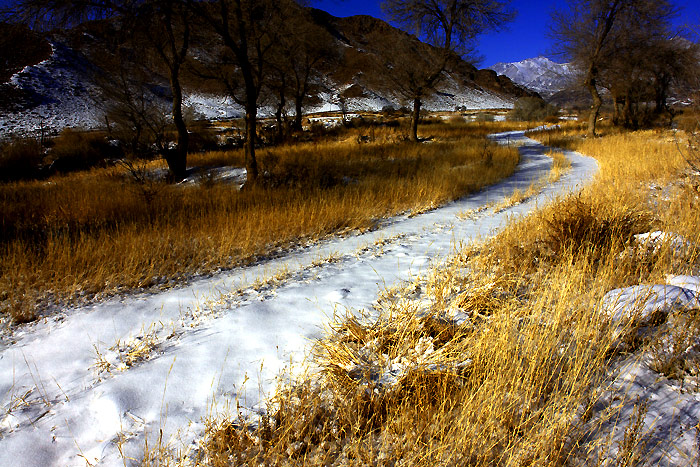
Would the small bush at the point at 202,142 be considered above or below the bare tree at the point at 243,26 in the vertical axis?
below

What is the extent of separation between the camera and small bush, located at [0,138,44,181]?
13.2 metres

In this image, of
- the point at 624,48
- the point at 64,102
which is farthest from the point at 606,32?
the point at 64,102

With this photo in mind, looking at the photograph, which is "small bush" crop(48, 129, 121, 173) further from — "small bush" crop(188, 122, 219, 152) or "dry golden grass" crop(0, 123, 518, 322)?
"dry golden grass" crop(0, 123, 518, 322)

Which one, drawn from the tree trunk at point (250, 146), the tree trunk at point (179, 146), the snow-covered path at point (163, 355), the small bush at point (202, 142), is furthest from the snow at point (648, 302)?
the small bush at point (202, 142)

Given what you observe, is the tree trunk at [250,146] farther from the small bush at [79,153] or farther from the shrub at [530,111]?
the shrub at [530,111]

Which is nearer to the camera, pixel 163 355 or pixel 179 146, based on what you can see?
pixel 163 355

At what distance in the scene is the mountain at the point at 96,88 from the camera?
1327 cm

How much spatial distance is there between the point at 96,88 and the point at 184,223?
47743 millimetres

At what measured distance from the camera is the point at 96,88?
39594mm

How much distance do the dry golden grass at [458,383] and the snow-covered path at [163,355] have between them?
28cm

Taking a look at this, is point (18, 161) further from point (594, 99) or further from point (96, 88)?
point (96, 88)

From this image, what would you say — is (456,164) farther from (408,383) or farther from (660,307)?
(408,383)

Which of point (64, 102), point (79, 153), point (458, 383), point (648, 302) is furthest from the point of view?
point (64, 102)

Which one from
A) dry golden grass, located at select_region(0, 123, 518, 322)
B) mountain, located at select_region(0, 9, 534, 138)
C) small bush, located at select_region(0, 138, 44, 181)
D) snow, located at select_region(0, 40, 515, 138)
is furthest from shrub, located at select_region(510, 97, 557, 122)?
small bush, located at select_region(0, 138, 44, 181)
